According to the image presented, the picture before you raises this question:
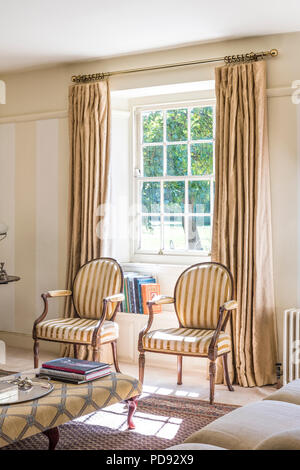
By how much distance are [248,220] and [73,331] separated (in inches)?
61.4

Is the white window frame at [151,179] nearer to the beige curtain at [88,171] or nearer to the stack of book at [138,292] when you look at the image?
the stack of book at [138,292]

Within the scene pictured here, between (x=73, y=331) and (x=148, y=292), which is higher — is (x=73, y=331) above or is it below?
below

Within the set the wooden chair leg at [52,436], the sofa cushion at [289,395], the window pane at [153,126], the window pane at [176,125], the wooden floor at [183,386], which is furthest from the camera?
the window pane at [153,126]

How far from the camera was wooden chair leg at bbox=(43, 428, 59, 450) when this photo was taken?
2.89 meters

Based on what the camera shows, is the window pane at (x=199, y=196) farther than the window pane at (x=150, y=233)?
No

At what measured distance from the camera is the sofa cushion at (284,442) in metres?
1.48

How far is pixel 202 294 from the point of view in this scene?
14.3ft

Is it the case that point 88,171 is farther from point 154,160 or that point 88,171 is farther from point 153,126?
point 153,126

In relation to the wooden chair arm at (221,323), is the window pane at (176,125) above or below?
above

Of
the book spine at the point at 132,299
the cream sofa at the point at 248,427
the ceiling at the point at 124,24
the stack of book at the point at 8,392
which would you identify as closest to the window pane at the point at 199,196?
the book spine at the point at 132,299

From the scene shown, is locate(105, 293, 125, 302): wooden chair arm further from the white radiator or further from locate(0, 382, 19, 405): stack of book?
locate(0, 382, 19, 405): stack of book

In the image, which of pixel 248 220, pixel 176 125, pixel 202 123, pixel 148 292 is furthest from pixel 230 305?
pixel 176 125

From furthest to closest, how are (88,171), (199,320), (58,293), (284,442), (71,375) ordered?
(88,171)
(58,293)
(199,320)
(71,375)
(284,442)
